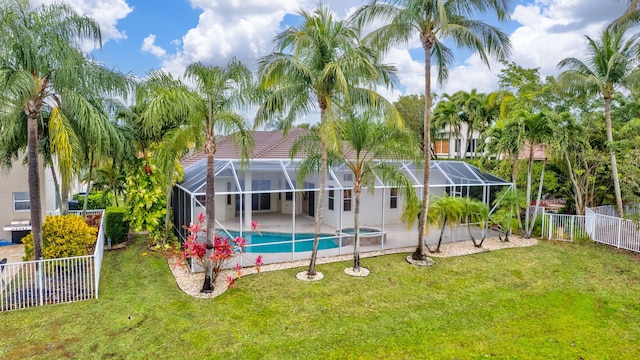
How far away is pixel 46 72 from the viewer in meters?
8.84

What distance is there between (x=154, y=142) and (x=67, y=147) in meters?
5.98

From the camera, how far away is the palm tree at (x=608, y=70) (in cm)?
1409

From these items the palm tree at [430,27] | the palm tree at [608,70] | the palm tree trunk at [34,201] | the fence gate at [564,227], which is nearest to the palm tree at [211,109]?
the palm tree trunk at [34,201]

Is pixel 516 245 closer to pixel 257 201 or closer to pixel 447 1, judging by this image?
pixel 447 1

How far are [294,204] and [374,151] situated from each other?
10.9ft

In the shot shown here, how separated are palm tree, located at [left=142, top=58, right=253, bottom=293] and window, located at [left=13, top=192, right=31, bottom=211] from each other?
10.4 m

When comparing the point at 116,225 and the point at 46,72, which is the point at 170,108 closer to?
the point at 46,72

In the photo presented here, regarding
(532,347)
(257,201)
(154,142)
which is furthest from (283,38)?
(257,201)

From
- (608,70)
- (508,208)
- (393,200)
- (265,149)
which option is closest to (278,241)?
(265,149)

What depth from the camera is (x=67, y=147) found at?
8547 millimetres

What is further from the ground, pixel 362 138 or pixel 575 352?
pixel 362 138

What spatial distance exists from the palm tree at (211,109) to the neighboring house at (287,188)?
3.15 metres

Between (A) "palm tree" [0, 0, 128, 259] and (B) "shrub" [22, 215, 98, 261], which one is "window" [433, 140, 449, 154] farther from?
(B) "shrub" [22, 215, 98, 261]

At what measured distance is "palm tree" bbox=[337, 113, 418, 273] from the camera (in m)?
11.0
